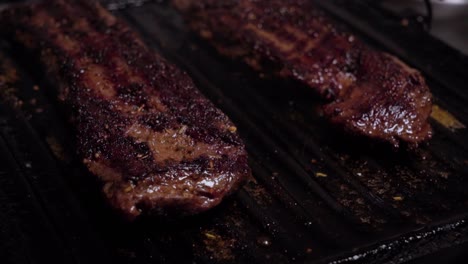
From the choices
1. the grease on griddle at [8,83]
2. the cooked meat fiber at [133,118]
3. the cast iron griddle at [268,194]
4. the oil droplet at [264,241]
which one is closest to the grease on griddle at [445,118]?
the cast iron griddle at [268,194]

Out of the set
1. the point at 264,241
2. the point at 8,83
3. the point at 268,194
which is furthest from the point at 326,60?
the point at 8,83

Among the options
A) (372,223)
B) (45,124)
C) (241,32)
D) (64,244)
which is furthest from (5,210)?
(241,32)

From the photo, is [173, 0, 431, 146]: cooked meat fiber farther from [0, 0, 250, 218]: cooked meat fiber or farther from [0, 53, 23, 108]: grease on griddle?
[0, 53, 23, 108]: grease on griddle

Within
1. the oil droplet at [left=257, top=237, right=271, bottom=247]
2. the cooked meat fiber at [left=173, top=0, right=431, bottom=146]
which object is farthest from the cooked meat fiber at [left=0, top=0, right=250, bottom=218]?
the cooked meat fiber at [left=173, top=0, right=431, bottom=146]

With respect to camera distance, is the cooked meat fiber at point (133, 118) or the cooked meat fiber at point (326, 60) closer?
the cooked meat fiber at point (133, 118)

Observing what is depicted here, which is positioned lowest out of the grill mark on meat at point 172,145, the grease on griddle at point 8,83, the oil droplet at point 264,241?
the grease on griddle at point 8,83

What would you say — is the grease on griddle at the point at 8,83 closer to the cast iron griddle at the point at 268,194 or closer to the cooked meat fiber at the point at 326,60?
the cast iron griddle at the point at 268,194
